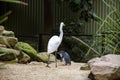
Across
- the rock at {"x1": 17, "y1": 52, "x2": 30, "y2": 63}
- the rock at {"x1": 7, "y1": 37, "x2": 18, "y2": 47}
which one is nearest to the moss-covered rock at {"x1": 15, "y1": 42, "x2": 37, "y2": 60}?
the rock at {"x1": 17, "y1": 52, "x2": 30, "y2": 63}

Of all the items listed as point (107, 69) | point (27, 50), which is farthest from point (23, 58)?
point (107, 69)

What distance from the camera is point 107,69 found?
5941 mm

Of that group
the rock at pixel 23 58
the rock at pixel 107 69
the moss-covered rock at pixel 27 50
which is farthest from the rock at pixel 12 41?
the rock at pixel 107 69

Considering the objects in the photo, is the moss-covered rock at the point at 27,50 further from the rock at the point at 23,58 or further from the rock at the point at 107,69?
the rock at the point at 107,69

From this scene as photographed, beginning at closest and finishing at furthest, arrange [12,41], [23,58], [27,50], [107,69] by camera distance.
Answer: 1. [107,69]
2. [12,41]
3. [23,58]
4. [27,50]

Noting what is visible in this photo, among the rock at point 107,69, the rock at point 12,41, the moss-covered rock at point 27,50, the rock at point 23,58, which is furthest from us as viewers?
the moss-covered rock at point 27,50

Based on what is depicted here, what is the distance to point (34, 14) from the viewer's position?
1845 centimetres

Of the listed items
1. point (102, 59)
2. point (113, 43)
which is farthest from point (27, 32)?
point (113, 43)

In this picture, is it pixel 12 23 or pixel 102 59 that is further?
pixel 12 23

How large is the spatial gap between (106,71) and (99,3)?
1224 centimetres

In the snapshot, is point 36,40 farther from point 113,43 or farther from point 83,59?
point 113,43

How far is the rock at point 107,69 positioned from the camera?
5.76m

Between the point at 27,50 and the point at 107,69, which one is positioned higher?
the point at 107,69

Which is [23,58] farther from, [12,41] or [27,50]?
[27,50]
